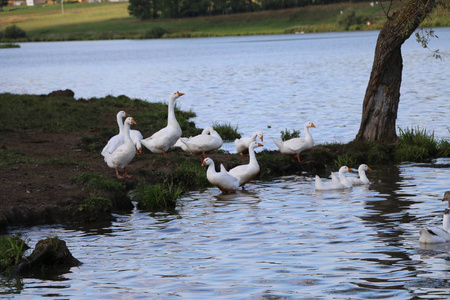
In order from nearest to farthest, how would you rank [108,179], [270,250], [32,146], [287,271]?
[287,271] → [270,250] → [108,179] → [32,146]

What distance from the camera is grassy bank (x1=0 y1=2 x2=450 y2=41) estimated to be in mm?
138125

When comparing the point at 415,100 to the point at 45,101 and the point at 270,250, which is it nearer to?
the point at 45,101

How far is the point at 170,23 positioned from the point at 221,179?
474ft

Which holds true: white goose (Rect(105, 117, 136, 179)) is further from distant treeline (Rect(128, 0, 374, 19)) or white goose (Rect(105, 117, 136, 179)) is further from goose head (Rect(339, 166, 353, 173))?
distant treeline (Rect(128, 0, 374, 19))

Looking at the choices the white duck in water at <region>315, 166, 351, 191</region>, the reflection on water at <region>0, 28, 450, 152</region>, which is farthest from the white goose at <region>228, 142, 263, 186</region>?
the reflection on water at <region>0, 28, 450, 152</region>

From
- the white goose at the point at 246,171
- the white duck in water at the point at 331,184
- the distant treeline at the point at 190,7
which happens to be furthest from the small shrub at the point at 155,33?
the white duck in water at the point at 331,184

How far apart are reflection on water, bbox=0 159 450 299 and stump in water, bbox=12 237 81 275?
10.7 inches

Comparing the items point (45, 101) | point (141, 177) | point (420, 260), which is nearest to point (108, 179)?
point (141, 177)

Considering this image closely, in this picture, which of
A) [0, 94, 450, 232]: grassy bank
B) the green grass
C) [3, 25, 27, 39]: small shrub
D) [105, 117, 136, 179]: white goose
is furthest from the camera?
[3, 25, 27, 39]: small shrub

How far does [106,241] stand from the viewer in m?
13.0

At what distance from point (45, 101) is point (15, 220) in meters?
16.6

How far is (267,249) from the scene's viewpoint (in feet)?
40.0

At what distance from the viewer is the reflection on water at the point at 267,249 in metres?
10.2

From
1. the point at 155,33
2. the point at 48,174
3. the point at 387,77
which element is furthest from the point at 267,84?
the point at 155,33
